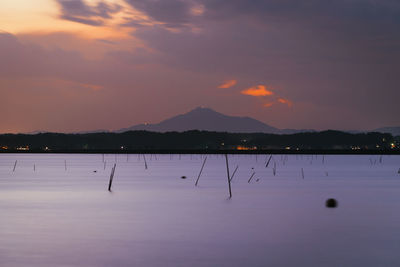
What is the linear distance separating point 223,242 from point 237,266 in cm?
435

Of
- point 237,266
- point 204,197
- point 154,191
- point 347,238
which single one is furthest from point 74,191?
point 237,266

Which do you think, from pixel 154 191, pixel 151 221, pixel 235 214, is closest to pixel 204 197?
pixel 154 191

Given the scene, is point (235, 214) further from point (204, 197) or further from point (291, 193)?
point (291, 193)

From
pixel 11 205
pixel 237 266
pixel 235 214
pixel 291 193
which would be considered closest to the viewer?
pixel 237 266

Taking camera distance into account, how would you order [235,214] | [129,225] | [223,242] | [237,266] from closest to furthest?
[237,266] → [223,242] → [129,225] → [235,214]

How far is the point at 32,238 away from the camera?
2273cm

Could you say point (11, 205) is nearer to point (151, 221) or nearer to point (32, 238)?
point (151, 221)

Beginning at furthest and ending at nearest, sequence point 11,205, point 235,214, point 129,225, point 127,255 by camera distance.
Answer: point 11,205 < point 235,214 < point 129,225 < point 127,255

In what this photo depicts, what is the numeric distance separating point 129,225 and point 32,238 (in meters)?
4.87

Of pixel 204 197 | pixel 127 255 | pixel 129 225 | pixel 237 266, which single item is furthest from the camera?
pixel 204 197

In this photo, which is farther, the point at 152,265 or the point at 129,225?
the point at 129,225

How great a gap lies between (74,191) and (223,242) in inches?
1095

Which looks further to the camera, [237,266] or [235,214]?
[235,214]

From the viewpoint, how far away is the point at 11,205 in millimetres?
35531
